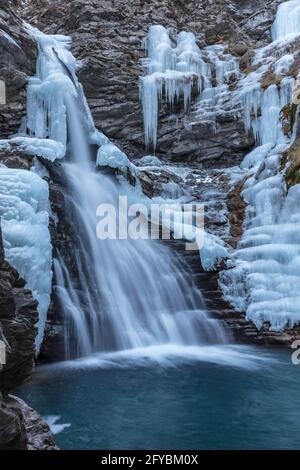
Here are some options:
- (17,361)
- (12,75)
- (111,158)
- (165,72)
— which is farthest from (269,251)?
(165,72)

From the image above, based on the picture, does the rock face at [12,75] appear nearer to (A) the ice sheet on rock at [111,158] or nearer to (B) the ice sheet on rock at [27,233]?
(A) the ice sheet on rock at [111,158]

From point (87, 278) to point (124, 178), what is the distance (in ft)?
14.2

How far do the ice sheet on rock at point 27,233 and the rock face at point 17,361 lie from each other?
0.44 metres

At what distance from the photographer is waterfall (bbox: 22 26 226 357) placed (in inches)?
334

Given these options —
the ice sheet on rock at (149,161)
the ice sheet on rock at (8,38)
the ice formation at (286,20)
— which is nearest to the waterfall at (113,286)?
the ice sheet on rock at (8,38)

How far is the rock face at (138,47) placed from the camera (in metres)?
17.4

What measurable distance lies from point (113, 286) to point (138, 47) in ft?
44.5

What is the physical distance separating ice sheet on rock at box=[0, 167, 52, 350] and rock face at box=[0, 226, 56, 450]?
1.45ft

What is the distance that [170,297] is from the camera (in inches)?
395

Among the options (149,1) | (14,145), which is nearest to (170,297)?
(14,145)

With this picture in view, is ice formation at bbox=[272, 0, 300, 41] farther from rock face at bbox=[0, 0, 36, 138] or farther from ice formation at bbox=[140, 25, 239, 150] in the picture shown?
rock face at bbox=[0, 0, 36, 138]

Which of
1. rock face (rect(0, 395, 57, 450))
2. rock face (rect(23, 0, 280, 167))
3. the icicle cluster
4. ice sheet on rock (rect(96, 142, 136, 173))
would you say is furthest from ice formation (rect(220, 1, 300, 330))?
rock face (rect(0, 395, 57, 450))

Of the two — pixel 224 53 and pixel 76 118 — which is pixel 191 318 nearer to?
pixel 76 118

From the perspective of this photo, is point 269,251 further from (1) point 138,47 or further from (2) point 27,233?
(1) point 138,47
